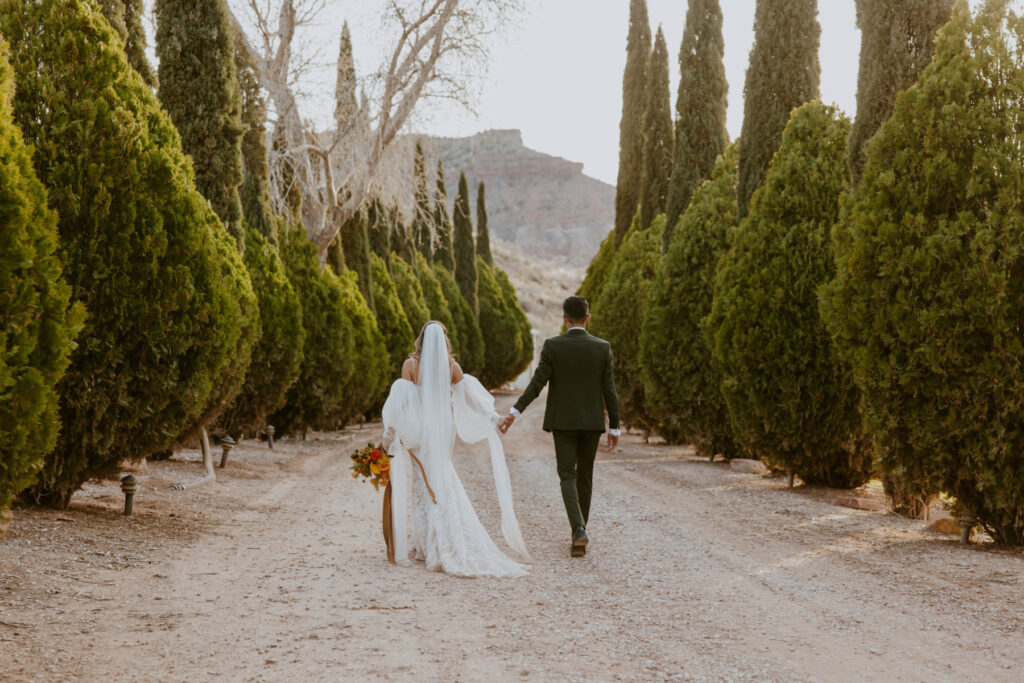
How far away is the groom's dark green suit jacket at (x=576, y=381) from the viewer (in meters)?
7.52

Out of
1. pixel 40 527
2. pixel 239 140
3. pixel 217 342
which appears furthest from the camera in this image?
pixel 239 140

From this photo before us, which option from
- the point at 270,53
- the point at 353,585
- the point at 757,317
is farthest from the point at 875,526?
the point at 270,53

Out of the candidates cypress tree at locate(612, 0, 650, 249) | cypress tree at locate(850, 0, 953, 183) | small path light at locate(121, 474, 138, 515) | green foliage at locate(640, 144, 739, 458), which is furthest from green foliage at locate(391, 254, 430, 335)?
small path light at locate(121, 474, 138, 515)

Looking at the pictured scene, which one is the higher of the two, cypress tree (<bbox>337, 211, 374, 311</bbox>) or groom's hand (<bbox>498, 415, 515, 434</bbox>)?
cypress tree (<bbox>337, 211, 374, 311</bbox>)

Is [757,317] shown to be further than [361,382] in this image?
No

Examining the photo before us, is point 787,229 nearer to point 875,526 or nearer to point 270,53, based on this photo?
point 875,526

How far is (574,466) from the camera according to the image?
766 centimetres

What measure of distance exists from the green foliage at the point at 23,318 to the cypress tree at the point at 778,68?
39.4 feet

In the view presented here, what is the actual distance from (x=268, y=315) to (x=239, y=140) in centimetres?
270

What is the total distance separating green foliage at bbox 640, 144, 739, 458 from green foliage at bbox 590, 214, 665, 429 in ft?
11.3

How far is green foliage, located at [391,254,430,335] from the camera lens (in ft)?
105

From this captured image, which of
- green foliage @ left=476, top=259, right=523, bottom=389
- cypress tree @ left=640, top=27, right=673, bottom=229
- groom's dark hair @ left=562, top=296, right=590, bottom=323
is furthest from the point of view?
green foliage @ left=476, top=259, right=523, bottom=389

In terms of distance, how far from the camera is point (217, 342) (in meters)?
8.91

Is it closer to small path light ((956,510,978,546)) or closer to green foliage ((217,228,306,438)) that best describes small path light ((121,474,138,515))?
green foliage ((217,228,306,438))
